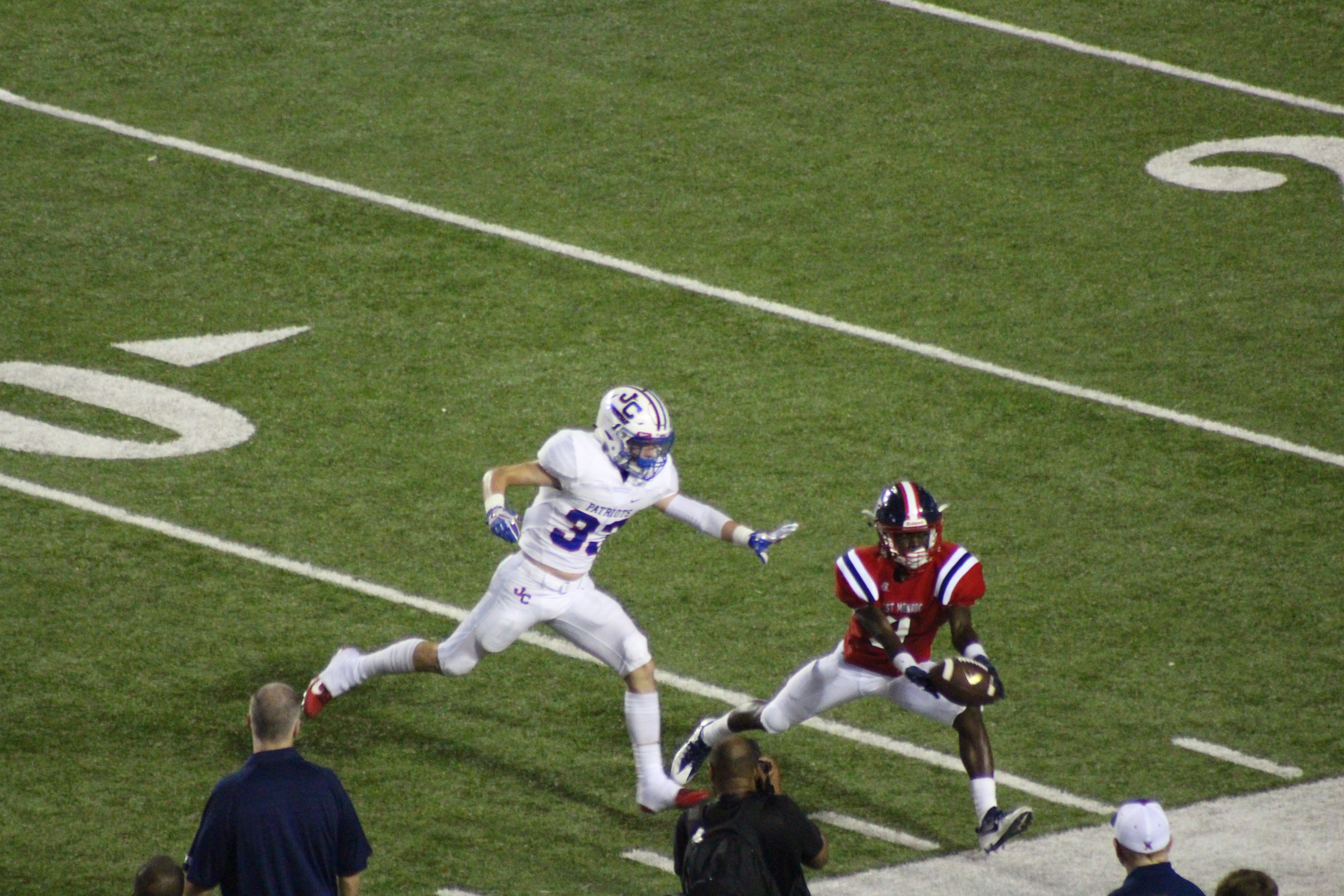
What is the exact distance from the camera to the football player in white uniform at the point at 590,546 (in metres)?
7.54

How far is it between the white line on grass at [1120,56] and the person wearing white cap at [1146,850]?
34.2 ft

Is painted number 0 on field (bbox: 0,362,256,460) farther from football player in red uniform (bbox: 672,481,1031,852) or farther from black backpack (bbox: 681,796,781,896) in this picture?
black backpack (bbox: 681,796,781,896)

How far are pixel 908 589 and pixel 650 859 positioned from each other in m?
1.42

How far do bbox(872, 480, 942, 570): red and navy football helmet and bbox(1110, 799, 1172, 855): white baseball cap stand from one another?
6.42 ft

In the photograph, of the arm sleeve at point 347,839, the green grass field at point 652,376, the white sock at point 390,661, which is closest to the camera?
the arm sleeve at point 347,839

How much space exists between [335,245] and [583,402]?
8.59ft

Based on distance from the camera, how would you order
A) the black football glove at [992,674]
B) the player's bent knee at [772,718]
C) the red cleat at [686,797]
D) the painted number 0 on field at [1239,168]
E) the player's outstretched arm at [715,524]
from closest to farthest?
the black football glove at [992,674] → the red cleat at [686,797] → the player's bent knee at [772,718] → the player's outstretched arm at [715,524] → the painted number 0 on field at [1239,168]

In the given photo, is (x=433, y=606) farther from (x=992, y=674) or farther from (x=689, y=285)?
(x=689, y=285)

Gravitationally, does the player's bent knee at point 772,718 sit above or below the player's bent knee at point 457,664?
below

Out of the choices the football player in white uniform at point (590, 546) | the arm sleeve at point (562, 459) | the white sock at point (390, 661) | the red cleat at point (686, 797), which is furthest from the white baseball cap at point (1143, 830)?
the white sock at point (390, 661)

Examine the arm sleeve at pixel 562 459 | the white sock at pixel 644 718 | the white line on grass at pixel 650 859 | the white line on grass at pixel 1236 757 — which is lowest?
the white line on grass at pixel 1236 757

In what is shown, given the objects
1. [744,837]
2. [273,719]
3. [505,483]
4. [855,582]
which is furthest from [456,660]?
[744,837]

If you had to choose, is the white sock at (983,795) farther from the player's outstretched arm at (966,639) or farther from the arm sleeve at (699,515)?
the arm sleeve at (699,515)

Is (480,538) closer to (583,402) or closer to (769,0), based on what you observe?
(583,402)
